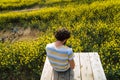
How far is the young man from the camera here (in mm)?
4855

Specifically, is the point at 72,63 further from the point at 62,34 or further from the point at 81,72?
the point at 62,34

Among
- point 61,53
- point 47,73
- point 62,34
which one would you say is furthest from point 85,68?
point 62,34

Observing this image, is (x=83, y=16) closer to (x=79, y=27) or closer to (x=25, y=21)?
(x=79, y=27)

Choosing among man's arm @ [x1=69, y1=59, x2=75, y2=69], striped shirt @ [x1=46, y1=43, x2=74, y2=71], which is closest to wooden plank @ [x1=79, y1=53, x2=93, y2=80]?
man's arm @ [x1=69, y1=59, x2=75, y2=69]

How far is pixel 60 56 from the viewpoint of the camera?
5.05 meters

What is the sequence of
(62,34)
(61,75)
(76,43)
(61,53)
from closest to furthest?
(62,34), (61,53), (61,75), (76,43)

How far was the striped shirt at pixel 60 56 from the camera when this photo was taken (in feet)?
16.3

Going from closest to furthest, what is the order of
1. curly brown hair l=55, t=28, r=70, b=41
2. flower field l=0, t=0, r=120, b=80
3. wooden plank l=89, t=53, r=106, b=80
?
curly brown hair l=55, t=28, r=70, b=41 < wooden plank l=89, t=53, r=106, b=80 < flower field l=0, t=0, r=120, b=80

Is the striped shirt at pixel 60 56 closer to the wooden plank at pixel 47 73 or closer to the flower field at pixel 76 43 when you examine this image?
the wooden plank at pixel 47 73

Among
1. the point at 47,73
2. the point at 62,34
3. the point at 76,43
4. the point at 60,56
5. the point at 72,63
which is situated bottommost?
the point at 76,43

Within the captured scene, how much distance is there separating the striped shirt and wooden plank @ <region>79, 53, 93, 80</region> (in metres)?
0.34

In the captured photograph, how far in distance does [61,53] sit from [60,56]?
0.27 feet

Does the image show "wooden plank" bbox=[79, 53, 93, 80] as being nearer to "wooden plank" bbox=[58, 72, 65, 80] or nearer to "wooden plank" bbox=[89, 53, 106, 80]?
"wooden plank" bbox=[89, 53, 106, 80]

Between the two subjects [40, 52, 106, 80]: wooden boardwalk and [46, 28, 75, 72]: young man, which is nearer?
[46, 28, 75, 72]: young man
